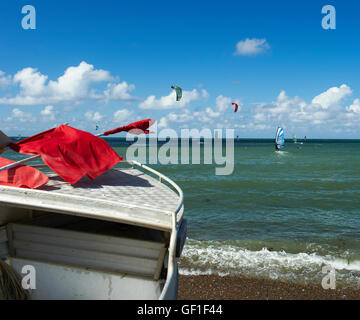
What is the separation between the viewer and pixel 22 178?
568cm

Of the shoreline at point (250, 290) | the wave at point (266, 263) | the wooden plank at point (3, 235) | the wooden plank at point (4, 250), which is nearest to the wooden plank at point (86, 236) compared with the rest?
the wooden plank at point (3, 235)

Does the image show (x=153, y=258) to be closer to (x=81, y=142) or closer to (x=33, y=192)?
(x=33, y=192)

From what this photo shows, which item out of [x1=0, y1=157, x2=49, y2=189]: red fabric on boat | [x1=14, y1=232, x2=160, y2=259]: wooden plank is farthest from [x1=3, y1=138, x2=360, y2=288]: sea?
[x1=0, y1=157, x2=49, y2=189]: red fabric on boat

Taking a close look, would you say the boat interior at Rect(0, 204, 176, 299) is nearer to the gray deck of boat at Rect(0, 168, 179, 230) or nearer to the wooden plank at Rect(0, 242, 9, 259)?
the wooden plank at Rect(0, 242, 9, 259)

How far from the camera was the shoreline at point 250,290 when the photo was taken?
8.68 metres

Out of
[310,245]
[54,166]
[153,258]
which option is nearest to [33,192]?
[54,166]

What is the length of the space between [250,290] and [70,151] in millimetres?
6267

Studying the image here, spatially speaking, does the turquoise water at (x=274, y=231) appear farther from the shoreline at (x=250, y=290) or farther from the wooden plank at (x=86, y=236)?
the wooden plank at (x=86, y=236)

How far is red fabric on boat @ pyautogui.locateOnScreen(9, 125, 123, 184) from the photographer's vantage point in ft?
20.5

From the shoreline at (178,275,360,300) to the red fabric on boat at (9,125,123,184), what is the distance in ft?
14.8

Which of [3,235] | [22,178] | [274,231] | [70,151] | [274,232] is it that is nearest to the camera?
[22,178]

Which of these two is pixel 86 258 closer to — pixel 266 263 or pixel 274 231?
pixel 266 263

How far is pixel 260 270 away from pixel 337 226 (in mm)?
7102

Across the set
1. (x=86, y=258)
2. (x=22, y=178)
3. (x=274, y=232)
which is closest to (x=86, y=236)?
(x=86, y=258)
